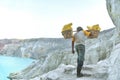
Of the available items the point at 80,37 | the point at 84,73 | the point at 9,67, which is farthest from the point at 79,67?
the point at 9,67

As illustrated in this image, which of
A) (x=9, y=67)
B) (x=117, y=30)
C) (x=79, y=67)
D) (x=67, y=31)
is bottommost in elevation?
(x=9, y=67)

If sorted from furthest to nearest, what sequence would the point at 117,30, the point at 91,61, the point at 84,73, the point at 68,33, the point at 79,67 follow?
the point at 91,61 < the point at 117,30 < the point at 84,73 < the point at 68,33 < the point at 79,67

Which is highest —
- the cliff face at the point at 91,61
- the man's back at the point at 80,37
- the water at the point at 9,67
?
the man's back at the point at 80,37

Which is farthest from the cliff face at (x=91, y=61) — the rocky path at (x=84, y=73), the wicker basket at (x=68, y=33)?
the wicker basket at (x=68, y=33)

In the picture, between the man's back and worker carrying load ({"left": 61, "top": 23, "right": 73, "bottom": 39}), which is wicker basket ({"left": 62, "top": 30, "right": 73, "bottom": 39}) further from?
the man's back

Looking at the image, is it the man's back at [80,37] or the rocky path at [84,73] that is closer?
the man's back at [80,37]

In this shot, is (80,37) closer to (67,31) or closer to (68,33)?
(68,33)

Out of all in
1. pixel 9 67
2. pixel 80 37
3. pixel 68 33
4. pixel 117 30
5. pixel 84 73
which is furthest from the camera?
pixel 9 67

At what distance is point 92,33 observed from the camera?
1703cm

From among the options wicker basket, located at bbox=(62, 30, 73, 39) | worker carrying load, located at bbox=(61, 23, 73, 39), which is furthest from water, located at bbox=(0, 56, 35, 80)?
wicker basket, located at bbox=(62, 30, 73, 39)

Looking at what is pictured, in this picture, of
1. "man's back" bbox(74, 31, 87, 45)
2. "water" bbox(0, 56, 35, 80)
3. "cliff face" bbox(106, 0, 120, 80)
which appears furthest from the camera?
"water" bbox(0, 56, 35, 80)

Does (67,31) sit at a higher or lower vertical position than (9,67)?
higher

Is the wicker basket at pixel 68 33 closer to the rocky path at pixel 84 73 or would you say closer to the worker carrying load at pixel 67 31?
the worker carrying load at pixel 67 31

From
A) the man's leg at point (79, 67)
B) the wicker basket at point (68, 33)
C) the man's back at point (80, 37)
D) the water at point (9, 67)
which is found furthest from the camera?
the water at point (9, 67)
